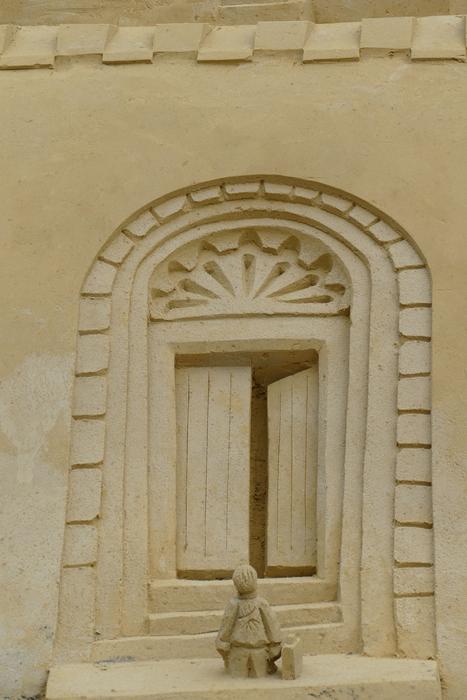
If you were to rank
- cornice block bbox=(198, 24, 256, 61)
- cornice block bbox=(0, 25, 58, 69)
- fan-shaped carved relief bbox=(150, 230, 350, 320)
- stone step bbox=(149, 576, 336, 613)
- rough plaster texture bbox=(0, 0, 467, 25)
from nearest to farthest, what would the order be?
stone step bbox=(149, 576, 336, 613)
fan-shaped carved relief bbox=(150, 230, 350, 320)
cornice block bbox=(198, 24, 256, 61)
cornice block bbox=(0, 25, 58, 69)
rough plaster texture bbox=(0, 0, 467, 25)

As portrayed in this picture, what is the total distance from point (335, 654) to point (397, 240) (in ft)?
6.93

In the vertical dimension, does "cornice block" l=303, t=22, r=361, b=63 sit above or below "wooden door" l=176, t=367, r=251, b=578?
above

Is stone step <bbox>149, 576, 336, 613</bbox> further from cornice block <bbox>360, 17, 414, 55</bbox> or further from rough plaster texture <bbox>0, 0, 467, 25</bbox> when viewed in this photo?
rough plaster texture <bbox>0, 0, 467, 25</bbox>

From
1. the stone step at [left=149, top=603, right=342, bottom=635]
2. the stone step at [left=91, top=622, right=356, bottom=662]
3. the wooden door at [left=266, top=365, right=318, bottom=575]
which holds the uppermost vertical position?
the wooden door at [left=266, top=365, right=318, bottom=575]

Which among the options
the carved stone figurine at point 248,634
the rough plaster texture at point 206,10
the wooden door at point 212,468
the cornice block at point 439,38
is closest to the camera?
the carved stone figurine at point 248,634

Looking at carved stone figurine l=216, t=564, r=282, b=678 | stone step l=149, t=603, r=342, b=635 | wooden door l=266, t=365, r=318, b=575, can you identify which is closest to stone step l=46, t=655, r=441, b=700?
carved stone figurine l=216, t=564, r=282, b=678

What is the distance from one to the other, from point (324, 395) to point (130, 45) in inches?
91.2

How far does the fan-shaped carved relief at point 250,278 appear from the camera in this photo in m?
7.76

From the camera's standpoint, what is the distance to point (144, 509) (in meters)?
7.32

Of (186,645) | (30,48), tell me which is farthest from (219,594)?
(30,48)

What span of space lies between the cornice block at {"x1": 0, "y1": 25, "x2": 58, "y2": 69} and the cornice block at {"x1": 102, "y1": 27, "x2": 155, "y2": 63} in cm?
32

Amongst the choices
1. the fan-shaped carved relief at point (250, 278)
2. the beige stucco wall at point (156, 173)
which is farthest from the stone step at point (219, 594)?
the fan-shaped carved relief at point (250, 278)

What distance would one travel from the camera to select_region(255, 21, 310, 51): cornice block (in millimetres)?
8266

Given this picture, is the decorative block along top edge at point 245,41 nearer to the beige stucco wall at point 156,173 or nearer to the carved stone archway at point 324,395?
the beige stucco wall at point 156,173
